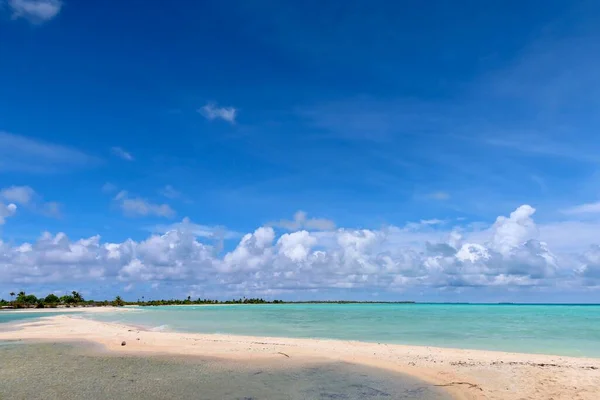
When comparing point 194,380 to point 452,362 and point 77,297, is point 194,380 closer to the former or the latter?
point 452,362

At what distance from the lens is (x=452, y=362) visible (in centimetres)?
2047

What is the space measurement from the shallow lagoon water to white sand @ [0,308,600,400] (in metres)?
1.61

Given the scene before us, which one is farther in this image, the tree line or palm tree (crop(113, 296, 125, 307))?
palm tree (crop(113, 296, 125, 307))

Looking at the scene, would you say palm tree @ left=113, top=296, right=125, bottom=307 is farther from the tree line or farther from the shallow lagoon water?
the shallow lagoon water

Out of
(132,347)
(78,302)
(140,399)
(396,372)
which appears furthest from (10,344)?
(78,302)

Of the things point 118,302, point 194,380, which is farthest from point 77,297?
point 194,380

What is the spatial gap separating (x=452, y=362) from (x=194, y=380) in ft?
41.3

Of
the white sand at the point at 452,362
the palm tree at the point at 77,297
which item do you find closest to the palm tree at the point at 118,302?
the palm tree at the point at 77,297

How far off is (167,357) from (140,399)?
31.1ft

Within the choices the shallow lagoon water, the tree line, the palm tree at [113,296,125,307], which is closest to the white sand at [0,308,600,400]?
the shallow lagoon water

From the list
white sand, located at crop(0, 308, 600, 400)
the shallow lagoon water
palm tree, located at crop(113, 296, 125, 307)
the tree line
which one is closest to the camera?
Result: the shallow lagoon water

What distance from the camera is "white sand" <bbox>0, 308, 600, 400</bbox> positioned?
49.1 ft

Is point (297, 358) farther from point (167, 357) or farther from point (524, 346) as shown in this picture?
point (524, 346)

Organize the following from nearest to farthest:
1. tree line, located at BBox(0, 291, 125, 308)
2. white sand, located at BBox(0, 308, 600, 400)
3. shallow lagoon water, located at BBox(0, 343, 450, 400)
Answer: shallow lagoon water, located at BBox(0, 343, 450, 400), white sand, located at BBox(0, 308, 600, 400), tree line, located at BBox(0, 291, 125, 308)
